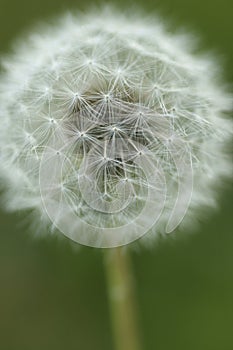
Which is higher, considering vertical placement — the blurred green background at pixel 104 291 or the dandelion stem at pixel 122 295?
the blurred green background at pixel 104 291

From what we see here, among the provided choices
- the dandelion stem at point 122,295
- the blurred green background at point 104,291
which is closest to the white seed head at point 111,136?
the dandelion stem at point 122,295

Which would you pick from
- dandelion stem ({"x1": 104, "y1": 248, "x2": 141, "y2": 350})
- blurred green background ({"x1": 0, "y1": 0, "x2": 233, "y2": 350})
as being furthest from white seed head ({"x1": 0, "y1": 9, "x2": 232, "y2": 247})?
blurred green background ({"x1": 0, "y1": 0, "x2": 233, "y2": 350})

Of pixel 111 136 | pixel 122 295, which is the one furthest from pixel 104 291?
pixel 111 136

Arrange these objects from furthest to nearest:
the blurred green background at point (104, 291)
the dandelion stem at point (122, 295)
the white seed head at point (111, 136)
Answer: the blurred green background at point (104, 291), the dandelion stem at point (122, 295), the white seed head at point (111, 136)

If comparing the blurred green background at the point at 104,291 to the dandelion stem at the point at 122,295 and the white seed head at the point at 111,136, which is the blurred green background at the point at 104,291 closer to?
the dandelion stem at the point at 122,295

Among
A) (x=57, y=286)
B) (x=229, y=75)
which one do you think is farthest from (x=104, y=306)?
(x=229, y=75)

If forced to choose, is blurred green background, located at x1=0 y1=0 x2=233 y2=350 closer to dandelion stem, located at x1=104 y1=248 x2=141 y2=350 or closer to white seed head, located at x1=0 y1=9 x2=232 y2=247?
dandelion stem, located at x1=104 y1=248 x2=141 y2=350

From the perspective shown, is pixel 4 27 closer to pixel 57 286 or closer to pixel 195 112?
pixel 57 286
